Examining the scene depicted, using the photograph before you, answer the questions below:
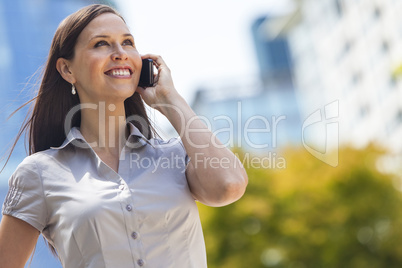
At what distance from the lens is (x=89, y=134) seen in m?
2.54

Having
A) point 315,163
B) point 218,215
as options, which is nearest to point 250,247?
point 218,215

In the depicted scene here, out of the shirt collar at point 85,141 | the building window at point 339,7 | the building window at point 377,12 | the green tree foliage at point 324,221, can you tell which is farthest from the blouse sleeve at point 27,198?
the building window at point 339,7

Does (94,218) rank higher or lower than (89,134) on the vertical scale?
lower

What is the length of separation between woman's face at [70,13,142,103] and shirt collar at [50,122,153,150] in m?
0.14

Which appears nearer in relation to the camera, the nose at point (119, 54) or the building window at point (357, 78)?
the nose at point (119, 54)

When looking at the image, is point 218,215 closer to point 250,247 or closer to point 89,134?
point 250,247

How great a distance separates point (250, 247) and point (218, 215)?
1.15m

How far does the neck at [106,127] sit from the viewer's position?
2.49 meters

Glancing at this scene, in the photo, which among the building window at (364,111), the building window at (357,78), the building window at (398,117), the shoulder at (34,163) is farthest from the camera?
the building window at (357,78)

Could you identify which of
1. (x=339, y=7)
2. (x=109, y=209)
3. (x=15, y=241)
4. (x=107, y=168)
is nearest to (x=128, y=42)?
(x=107, y=168)

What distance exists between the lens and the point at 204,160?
7.61 ft

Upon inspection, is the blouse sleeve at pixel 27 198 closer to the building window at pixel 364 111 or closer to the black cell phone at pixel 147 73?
the black cell phone at pixel 147 73

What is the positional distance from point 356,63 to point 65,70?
125ft

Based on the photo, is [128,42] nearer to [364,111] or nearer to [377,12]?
[377,12]
